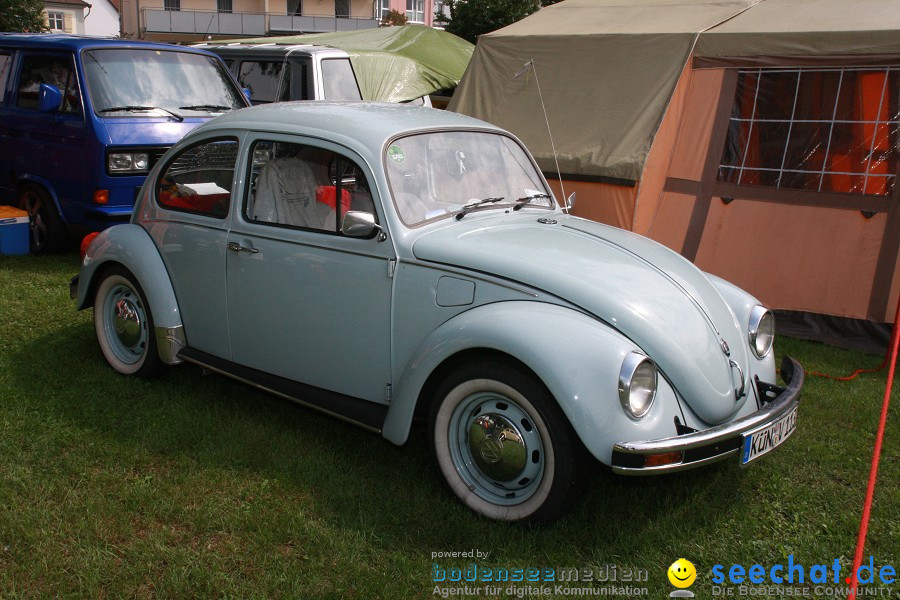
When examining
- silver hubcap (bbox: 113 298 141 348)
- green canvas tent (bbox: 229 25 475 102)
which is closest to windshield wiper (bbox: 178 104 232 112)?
green canvas tent (bbox: 229 25 475 102)

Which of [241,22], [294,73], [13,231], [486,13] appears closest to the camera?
[13,231]

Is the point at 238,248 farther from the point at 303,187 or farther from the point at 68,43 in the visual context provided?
the point at 68,43

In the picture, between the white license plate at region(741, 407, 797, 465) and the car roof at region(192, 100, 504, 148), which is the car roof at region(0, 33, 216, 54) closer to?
the car roof at region(192, 100, 504, 148)

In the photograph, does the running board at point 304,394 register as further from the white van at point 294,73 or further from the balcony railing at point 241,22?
the balcony railing at point 241,22

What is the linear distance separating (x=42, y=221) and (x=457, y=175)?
5446 millimetres

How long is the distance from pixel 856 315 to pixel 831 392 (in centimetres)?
142

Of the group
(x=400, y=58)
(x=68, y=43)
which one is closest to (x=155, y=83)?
(x=68, y=43)

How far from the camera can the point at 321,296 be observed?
404cm

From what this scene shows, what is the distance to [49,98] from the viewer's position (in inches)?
290

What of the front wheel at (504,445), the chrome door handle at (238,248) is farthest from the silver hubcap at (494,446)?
the chrome door handle at (238,248)

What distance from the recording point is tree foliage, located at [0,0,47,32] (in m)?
33.3

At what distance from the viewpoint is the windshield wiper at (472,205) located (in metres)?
4.08

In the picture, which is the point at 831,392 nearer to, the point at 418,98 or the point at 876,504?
the point at 876,504

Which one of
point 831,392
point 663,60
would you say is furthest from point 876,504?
point 663,60
